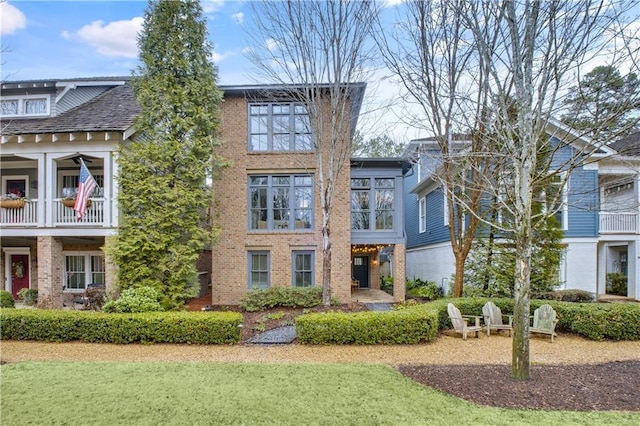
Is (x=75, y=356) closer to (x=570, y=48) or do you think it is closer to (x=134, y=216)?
(x=134, y=216)

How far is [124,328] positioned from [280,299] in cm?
510

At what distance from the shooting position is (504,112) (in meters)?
6.02

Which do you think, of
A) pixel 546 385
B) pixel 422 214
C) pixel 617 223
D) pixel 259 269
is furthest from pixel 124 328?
pixel 617 223

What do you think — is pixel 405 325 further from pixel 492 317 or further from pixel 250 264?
pixel 250 264

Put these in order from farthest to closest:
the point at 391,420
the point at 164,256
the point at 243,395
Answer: the point at 164,256, the point at 243,395, the point at 391,420

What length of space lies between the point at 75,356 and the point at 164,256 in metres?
3.92

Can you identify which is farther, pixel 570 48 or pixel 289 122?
pixel 289 122

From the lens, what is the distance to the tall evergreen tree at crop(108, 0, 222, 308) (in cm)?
1089

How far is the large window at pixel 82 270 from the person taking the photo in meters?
14.8

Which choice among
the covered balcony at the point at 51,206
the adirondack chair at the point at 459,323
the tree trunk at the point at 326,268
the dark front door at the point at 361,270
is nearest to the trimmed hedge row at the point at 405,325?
the adirondack chair at the point at 459,323

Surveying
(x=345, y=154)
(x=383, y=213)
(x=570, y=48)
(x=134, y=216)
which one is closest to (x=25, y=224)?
(x=134, y=216)

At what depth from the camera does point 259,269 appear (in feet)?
44.5

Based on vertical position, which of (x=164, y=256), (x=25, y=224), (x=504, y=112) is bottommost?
(x=164, y=256)

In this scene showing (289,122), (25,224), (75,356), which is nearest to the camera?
(75,356)
